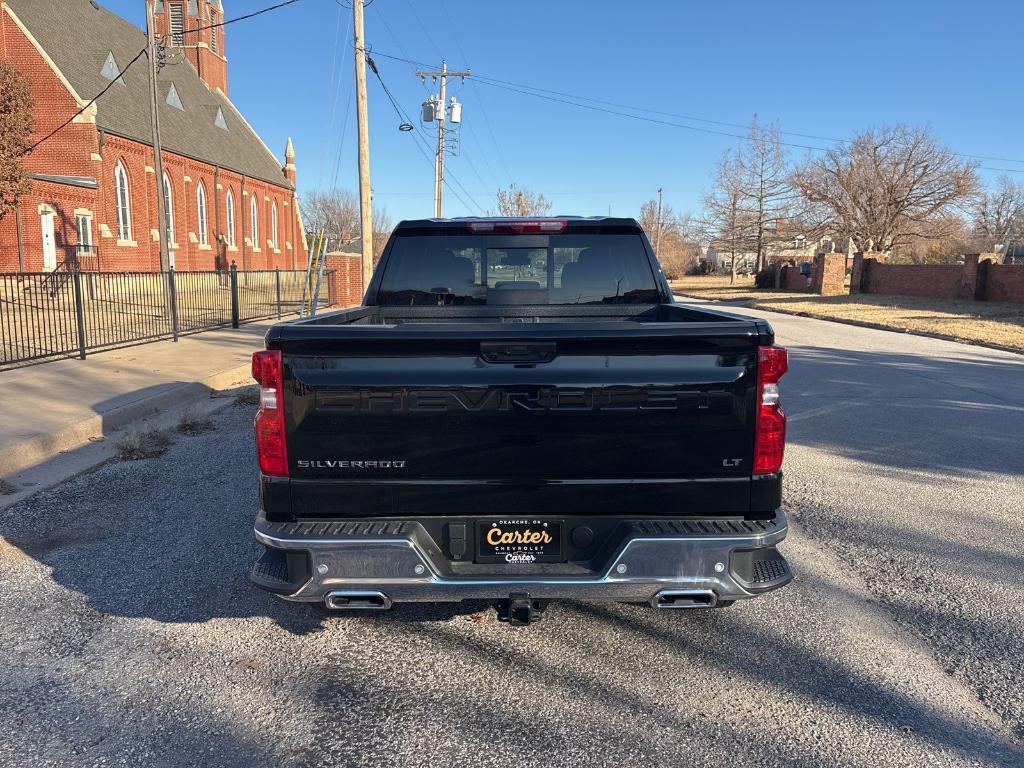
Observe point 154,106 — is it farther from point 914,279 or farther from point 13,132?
point 914,279

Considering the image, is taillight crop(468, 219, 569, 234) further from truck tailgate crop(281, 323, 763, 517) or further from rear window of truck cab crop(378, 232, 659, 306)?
truck tailgate crop(281, 323, 763, 517)

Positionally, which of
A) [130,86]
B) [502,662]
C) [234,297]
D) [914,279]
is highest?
[130,86]

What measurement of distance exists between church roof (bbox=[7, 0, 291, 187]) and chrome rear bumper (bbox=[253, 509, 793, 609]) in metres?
31.9

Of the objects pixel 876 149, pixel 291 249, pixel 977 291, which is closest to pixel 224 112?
pixel 291 249

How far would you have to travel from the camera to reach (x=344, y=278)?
85.0ft

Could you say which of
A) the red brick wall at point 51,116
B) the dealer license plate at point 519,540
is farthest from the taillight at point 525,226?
the red brick wall at point 51,116

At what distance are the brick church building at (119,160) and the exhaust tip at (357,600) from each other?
27211 millimetres

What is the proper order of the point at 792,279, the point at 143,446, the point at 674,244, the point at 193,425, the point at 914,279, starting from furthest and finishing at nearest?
the point at 674,244 < the point at 792,279 < the point at 914,279 < the point at 193,425 < the point at 143,446

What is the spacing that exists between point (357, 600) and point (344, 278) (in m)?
23.9

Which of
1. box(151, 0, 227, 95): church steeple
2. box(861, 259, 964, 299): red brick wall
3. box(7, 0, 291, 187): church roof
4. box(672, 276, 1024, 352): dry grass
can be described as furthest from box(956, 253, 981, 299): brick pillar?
box(151, 0, 227, 95): church steeple

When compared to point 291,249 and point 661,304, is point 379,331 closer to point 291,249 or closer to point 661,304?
point 661,304

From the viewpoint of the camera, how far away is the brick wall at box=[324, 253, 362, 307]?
83.1 ft

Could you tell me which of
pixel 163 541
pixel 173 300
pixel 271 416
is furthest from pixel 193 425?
pixel 173 300

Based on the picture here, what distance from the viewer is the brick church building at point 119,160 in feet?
88.5
